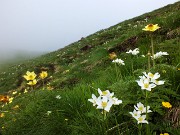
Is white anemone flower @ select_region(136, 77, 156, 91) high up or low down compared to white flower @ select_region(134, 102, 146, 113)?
up

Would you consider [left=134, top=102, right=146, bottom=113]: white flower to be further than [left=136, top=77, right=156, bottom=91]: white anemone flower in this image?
Yes

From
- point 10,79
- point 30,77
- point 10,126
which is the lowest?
point 10,79

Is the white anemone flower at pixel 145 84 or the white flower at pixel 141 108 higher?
the white anemone flower at pixel 145 84

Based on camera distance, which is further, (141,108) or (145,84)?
(141,108)

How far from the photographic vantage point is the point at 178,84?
4852 millimetres

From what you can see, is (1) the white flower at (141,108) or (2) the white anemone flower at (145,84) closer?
(2) the white anemone flower at (145,84)

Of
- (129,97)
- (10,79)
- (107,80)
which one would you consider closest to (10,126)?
(107,80)

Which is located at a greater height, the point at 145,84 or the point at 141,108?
the point at 145,84

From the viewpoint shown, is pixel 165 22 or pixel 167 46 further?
pixel 165 22

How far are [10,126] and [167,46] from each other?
11.4ft

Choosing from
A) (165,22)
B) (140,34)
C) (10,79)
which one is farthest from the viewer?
(10,79)

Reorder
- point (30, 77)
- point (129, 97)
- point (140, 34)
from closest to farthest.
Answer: point (129, 97) < point (30, 77) < point (140, 34)

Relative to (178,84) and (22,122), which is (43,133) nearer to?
(22,122)

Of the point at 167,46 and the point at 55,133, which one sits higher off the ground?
the point at 167,46
